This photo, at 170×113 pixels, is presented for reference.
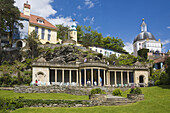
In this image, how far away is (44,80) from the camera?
41.3 m

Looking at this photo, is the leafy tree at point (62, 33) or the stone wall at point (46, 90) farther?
the leafy tree at point (62, 33)

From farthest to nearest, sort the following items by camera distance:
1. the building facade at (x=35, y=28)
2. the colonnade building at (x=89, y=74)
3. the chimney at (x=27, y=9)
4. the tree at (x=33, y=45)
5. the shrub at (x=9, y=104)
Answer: the chimney at (x=27, y=9)
the building facade at (x=35, y=28)
the tree at (x=33, y=45)
the colonnade building at (x=89, y=74)
the shrub at (x=9, y=104)

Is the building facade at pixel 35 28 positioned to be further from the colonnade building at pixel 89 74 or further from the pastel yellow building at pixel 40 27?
the colonnade building at pixel 89 74

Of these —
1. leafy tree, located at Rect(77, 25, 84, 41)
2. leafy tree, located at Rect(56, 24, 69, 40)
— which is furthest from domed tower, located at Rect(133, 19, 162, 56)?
leafy tree, located at Rect(56, 24, 69, 40)

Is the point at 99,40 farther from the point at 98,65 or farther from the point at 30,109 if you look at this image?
the point at 30,109

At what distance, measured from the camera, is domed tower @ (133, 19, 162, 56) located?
82.7 m

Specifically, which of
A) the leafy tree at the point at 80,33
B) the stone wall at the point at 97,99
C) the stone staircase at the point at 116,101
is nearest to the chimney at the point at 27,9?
the leafy tree at the point at 80,33

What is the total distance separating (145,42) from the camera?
8400 centimetres

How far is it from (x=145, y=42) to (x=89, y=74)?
1844 inches

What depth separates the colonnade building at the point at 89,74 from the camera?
41312 mm

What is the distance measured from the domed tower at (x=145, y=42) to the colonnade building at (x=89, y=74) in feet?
116

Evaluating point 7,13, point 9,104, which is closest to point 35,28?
point 7,13

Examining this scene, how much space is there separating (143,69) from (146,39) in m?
41.8

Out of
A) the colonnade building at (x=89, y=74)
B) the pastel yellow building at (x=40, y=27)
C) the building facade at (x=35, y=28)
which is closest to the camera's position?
the colonnade building at (x=89, y=74)
